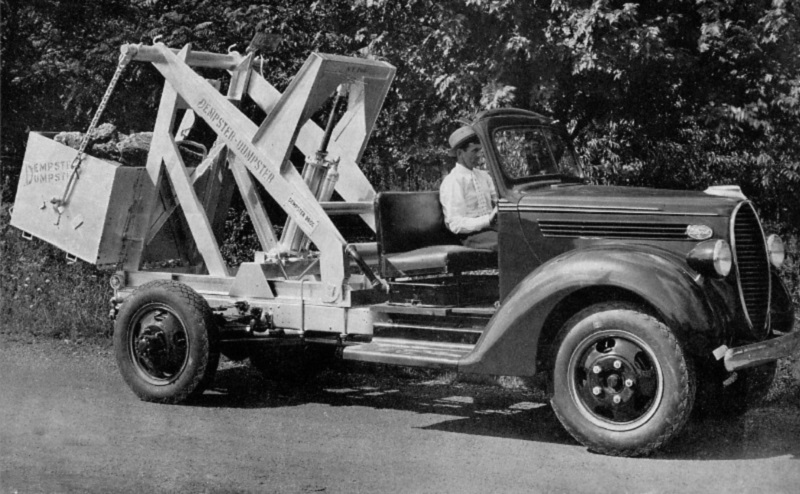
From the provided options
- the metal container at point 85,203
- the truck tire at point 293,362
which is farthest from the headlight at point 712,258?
the metal container at point 85,203

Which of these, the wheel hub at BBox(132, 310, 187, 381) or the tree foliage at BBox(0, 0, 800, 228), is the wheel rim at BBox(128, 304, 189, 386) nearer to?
the wheel hub at BBox(132, 310, 187, 381)

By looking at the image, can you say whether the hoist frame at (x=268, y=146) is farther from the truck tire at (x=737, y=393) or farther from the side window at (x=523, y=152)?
the truck tire at (x=737, y=393)

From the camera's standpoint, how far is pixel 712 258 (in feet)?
20.4

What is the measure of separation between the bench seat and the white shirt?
13 centimetres

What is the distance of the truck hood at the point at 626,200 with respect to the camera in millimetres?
6477

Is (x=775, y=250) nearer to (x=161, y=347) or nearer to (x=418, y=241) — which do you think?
(x=418, y=241)

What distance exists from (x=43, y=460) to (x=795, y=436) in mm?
4487

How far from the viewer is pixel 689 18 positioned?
1075 centimetres

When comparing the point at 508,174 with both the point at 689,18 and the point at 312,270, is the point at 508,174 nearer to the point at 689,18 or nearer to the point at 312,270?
the point at 312,270

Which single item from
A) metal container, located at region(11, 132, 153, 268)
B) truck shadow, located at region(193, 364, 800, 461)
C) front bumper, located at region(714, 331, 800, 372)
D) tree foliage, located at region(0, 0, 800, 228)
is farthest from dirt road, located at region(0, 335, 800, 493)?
tree foliage, located at region(0, 0, 800, 228)

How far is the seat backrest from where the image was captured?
7.70 meters

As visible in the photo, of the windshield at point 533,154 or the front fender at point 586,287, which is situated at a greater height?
the windshield at point 533,154

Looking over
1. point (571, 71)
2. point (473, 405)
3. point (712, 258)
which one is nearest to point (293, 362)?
point (473, 405)

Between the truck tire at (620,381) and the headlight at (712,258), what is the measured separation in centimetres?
41
